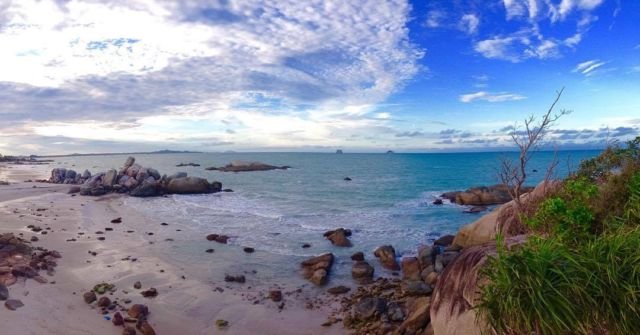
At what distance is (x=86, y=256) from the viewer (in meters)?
15.2

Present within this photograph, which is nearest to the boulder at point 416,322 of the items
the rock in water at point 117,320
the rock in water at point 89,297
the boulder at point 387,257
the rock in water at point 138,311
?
the boulder at point 387,257

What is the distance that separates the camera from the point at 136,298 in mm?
11336

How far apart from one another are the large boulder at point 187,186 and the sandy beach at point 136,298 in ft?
68.8

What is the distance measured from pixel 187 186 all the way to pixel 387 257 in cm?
3015

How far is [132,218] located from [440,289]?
22799 millimetres

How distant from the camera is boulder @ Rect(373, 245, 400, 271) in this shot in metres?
15.4

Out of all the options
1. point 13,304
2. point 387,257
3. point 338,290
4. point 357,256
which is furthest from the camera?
point 357,256

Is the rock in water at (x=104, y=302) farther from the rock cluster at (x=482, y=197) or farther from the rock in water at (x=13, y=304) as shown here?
the rock cluster at (x=482, y=197)

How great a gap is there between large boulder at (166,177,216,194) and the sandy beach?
21.0 metres

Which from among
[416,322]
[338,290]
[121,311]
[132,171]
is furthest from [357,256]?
[132,171]

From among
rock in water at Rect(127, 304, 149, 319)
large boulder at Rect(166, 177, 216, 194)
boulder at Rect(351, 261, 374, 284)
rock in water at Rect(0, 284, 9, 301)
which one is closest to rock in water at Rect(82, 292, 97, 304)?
rock in water at Rect(127, 304, 149, 319)

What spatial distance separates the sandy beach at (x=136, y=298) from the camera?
9.62m

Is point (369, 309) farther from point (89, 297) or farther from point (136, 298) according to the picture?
point (89, 297)

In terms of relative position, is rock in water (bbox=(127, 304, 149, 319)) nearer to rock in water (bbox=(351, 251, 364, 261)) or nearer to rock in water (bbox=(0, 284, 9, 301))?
rock in water (bbox=(0, 284, 9, 301))
